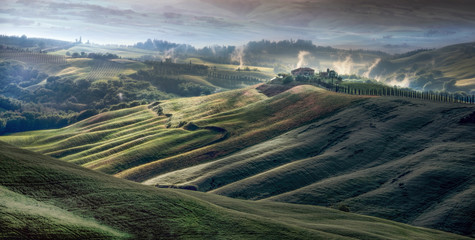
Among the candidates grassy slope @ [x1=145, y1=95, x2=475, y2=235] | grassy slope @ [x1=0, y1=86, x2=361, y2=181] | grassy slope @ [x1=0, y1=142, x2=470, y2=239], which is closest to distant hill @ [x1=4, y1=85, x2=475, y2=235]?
grassy slope @ [x1=145, y1=95, x2=475, y2=235]

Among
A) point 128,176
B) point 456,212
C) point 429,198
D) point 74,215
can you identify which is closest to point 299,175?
point 429,198

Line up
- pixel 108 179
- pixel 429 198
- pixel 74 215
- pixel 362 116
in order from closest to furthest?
pixel 74 215
pixel 108 179
pixel 429 198
pixel 362 116

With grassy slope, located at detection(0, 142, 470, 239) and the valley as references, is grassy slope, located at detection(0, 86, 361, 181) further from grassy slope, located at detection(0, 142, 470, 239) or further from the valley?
grassy slope, located at detection(0, 142, 470, 239)

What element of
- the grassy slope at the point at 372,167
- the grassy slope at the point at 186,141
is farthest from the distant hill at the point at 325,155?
the grassy slope at the point at 186,141

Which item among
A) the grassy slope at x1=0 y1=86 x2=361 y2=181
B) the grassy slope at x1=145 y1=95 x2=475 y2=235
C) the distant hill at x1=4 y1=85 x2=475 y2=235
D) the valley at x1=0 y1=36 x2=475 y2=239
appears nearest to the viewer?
the valley at x1=0 y1=36 x2=475 y2=239

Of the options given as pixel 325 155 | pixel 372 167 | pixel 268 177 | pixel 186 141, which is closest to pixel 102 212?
pixel 268 177

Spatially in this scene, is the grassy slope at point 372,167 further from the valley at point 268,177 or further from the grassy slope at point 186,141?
the grassy slope at point 186,141

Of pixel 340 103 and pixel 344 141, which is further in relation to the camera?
pixel 340 103

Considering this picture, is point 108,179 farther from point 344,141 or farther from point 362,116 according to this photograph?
point 362,116
